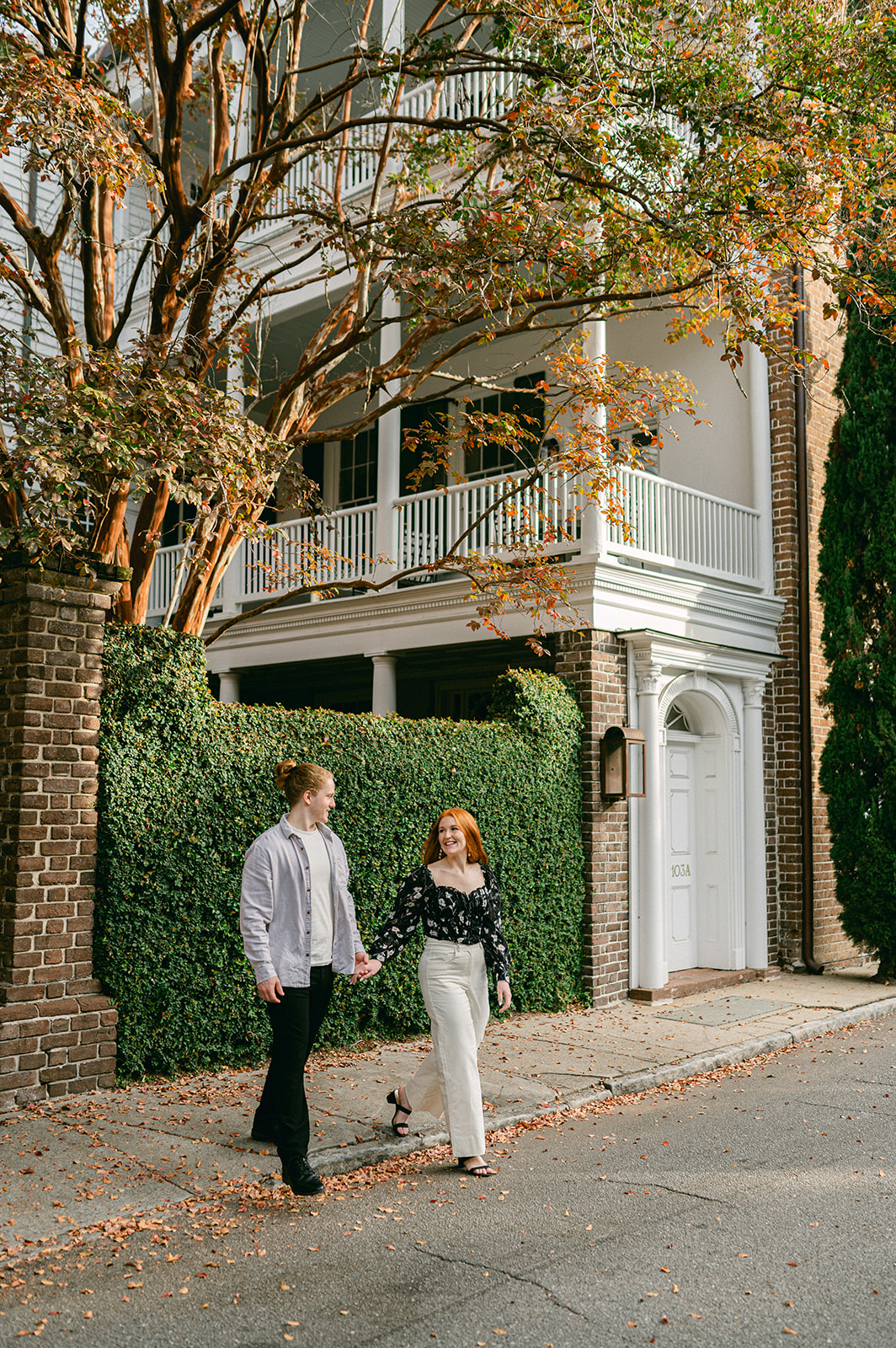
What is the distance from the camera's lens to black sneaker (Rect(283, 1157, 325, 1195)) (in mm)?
4969

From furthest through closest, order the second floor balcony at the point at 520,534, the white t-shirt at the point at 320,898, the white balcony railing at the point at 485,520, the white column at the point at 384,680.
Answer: the white column at the point at 384,680
the second floor balcony at the point at 520,534
the white balcony railing at the point at 485,520
the white t-shirt at the point at 320,898

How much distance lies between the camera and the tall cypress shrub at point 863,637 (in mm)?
12094

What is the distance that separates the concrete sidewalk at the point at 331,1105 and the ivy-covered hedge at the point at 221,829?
33 centimetres

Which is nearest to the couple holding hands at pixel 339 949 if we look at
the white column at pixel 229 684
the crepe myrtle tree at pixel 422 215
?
the crepe myrtle tree at pixel 422 215

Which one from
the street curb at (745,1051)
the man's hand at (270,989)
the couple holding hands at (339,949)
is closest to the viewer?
the man's hand at (270,989)

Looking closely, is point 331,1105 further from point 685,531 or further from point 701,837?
point 685,531

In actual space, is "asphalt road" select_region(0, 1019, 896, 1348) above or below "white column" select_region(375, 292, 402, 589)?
below

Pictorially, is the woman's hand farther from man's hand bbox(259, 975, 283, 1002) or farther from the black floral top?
man's hand bbox(259, 975, 283, 1002)

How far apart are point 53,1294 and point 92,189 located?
7.70 metres

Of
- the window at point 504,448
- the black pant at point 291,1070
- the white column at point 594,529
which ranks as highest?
the window at point 504,448

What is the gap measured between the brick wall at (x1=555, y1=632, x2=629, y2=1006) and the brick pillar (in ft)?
16.0

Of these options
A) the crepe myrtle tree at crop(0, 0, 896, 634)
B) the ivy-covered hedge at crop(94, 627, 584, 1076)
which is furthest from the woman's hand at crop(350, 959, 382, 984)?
the crepe myrtle tree at crop(0, 0, 896, 634)

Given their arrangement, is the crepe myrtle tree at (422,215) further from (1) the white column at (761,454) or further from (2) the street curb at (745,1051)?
(2) the street curb at (745,1051)

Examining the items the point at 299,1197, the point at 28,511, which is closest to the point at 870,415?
the point at 28,511
